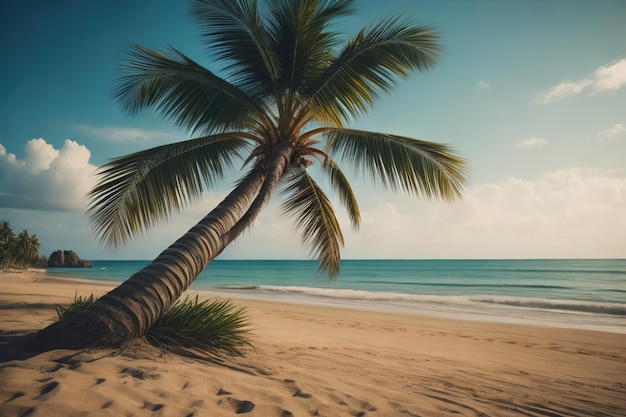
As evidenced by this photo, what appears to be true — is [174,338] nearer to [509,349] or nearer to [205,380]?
[205,380]

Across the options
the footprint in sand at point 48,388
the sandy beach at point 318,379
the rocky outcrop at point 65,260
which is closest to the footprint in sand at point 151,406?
the sandy beach at point 318,379

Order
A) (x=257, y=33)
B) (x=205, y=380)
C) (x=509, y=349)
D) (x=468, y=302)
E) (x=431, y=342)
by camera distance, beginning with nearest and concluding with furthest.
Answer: (x=205, y=380)
(x=257, y=33)
(x=509, y=349)
(x=431, y=342)
(x=468, y=302)

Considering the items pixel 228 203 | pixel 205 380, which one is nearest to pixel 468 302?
pixel 228 203

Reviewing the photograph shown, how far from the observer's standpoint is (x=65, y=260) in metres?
79.1

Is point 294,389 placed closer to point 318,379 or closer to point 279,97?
point 318,379

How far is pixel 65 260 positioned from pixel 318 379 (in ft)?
310

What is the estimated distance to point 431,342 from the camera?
25.5ft

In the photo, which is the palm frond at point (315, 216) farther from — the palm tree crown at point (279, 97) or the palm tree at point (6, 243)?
the palm tree at point (6, 243)

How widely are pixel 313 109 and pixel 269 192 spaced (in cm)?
211

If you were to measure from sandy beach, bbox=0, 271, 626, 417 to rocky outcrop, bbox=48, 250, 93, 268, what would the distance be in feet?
289

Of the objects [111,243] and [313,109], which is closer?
[111,243]

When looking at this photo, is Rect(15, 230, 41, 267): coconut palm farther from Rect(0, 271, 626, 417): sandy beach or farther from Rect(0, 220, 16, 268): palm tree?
Rect(0, 271, 626, 417): sandy beach

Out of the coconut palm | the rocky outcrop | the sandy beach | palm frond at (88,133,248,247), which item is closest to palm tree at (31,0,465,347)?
palm frond at (88,133,248,247)

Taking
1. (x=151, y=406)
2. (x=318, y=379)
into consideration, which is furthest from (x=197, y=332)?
(x=151, y=406)
